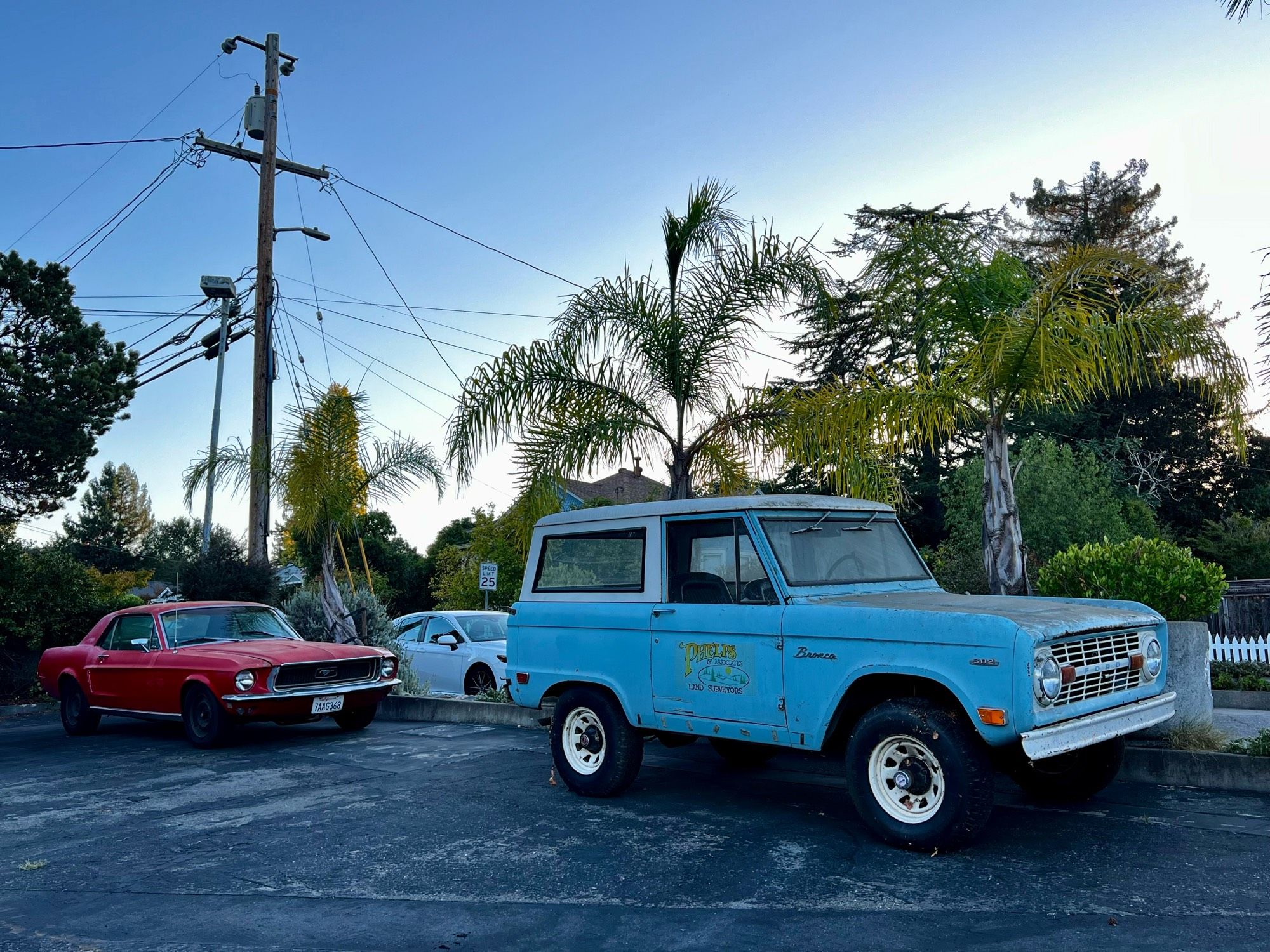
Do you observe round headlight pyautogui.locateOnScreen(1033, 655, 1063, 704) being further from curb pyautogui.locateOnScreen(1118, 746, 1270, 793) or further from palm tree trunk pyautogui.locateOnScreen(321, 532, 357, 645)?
palm tree trunk pyautogui.locateOnScreen(321, 532, 357, 645)

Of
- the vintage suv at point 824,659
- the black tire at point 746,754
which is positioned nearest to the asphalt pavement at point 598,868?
the black tire at point 746,754

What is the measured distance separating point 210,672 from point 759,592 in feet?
21.6

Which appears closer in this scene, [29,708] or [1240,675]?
[1240,675]

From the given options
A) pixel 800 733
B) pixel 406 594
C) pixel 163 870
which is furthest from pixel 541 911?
pixel 406 594

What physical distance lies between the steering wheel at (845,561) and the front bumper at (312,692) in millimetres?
6214

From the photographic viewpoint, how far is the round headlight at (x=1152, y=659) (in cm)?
611

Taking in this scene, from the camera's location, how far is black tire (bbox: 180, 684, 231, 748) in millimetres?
10312

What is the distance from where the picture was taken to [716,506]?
6855 millimetres

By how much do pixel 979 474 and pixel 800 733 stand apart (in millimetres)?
22523

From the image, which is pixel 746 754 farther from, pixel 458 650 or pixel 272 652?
pixel 458 650

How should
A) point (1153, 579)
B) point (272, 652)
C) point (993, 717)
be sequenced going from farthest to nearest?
point (272, 652) < point (1153, 579) < point (993, 717)

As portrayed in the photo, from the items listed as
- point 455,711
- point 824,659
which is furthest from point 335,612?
point 824,659

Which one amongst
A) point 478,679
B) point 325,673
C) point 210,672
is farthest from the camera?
point 478,679

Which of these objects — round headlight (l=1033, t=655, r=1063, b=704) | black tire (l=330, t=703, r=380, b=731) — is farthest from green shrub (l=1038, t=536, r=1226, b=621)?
black tire (l=330, t=703, r=380, b=731)
